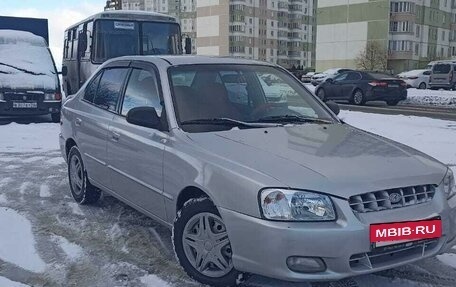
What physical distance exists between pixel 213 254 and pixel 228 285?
23cm

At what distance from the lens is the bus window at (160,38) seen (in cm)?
1332

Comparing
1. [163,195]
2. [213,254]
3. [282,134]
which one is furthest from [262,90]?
[213,254]

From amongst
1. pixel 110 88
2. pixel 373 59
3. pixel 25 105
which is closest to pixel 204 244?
pixel 110 88

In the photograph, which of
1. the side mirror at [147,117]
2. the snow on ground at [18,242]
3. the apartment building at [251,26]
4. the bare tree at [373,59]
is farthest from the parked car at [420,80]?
the apartment building at [251,26]

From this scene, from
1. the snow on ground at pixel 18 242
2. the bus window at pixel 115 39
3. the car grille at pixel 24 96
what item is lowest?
the snow on ground at pixel 18 242

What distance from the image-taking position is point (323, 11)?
65.0 metres

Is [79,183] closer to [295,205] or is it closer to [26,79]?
[295,205]

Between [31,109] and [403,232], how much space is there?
11090 mm

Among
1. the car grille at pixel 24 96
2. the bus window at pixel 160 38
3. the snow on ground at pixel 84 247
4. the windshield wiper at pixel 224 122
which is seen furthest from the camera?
the bus window at pixel 160 38

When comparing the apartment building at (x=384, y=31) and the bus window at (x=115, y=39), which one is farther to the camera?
the apartment building at (x=384, y=31)

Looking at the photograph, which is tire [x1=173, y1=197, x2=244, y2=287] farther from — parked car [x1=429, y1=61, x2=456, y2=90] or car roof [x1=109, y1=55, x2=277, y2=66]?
parked car [x1=429, y1=61, x2=456, y2=90]

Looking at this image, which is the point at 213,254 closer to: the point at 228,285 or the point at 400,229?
the point at 228,285

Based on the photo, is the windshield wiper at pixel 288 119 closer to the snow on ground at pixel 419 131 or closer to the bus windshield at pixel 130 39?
the snow on ground at pixel 419 131

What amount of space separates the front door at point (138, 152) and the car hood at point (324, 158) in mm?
476
